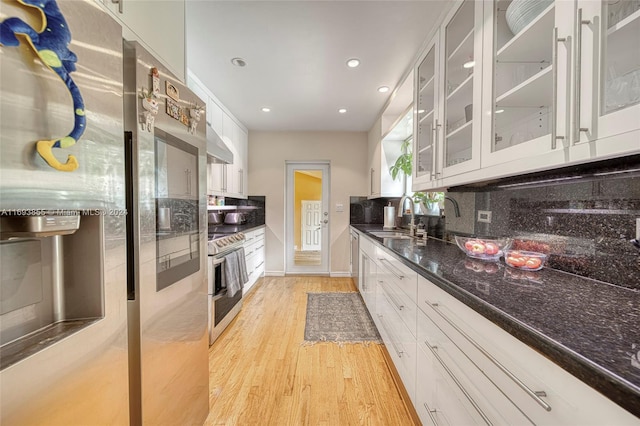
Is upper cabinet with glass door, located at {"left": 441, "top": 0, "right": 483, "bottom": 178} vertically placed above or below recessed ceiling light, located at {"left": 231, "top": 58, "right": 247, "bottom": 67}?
below

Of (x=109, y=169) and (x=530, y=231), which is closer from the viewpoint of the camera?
(x=109, y=169)

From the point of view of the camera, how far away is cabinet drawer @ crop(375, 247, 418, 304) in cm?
136

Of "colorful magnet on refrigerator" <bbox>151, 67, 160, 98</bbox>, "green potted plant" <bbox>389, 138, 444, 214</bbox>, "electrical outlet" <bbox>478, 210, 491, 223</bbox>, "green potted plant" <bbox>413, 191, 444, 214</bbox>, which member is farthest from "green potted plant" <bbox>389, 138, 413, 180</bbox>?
"colorful magnet on refrigerator" <bbox>151, 67, 160, 98</bbox>

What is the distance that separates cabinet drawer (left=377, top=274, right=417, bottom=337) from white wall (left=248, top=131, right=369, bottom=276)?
8.05 ft

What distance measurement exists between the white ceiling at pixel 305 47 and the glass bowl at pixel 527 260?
1642mm

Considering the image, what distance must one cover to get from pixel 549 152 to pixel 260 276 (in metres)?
4.05

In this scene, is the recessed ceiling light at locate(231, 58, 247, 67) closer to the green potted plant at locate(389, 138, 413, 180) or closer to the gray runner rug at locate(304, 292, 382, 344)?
the green potted plant at locate(389, 138, 413, 180)

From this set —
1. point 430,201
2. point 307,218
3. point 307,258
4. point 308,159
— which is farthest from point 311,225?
point 430,201

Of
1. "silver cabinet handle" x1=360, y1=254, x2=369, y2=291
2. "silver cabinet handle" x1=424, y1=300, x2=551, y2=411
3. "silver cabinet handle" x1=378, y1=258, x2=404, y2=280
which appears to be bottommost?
"silver cabinet handle" x1=360, y1=254, x2=369, y2=291

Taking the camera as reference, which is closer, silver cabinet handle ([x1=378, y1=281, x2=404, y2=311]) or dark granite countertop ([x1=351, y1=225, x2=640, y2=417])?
dark granite countertop ([x1=351, y1=225, x2=640, y2=417])

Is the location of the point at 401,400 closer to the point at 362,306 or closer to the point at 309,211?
the point at 362,306

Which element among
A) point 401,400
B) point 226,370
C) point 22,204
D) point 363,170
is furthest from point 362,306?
point 22,204

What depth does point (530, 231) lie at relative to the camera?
1.29 metres

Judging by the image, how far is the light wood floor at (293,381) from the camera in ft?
4.87
